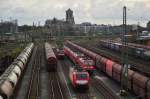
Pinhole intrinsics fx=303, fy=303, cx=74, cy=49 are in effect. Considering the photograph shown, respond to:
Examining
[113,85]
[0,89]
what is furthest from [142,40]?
[0,89]

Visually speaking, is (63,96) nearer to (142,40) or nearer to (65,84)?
(65,84)

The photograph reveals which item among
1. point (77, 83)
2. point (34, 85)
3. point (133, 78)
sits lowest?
point (34, 85)

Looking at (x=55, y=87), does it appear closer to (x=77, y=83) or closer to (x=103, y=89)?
(x=77, y=83)

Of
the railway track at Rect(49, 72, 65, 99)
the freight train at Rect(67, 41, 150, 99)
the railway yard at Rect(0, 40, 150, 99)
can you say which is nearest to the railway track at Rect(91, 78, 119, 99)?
the railway yard at Rect(0, 40, 150, 99)

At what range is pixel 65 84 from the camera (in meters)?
43.8

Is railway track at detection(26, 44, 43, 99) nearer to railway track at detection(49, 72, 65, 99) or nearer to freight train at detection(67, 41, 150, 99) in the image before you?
railway track at detection(49, 72, 65, 99)

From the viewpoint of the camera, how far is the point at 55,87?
41.8 metres

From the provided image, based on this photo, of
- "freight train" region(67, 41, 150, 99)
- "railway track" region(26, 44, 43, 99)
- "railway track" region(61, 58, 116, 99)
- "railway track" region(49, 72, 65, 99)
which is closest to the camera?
"freight train" region(67, 41, 150, 99)

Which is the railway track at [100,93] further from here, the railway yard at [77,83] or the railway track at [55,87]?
the railway track at [55,87]

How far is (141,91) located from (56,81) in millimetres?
17425

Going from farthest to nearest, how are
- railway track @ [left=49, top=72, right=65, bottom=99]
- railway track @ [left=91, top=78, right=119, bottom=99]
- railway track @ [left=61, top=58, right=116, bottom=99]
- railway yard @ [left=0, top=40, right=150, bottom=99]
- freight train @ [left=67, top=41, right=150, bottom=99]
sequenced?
railway track @ [left=49, top=72, right=65, bottom=99], railway track @ [left=91, top=78, right=119, bottom=99], railway track @ [left=61, top=58, right=116, bottom=99], railway yard @ [left=0, top=40, right=150, bottom=99], freight train @ [left=67, top=41, right=150, bottom=99]

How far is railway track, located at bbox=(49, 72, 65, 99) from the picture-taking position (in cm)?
3608

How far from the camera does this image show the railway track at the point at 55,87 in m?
36.1

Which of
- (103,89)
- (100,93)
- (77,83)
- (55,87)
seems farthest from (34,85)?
(100,93)
